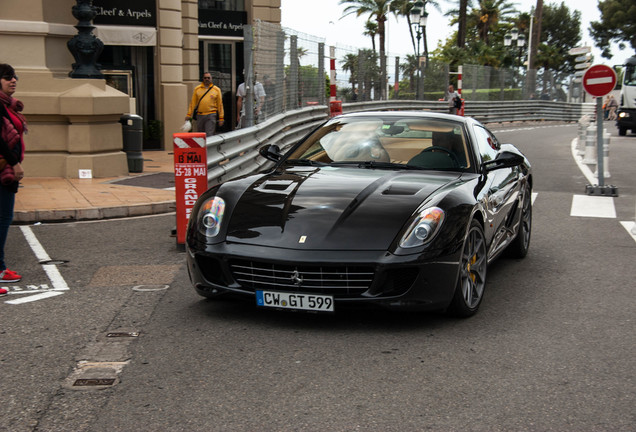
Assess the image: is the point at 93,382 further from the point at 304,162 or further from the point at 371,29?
the point at 371,29

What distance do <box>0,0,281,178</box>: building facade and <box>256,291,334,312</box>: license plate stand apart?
9.55m

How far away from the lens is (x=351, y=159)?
21.9 ft

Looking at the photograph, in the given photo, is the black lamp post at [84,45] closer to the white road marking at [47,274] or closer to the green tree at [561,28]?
the white road marking at [47,274]

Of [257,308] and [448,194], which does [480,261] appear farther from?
[257,308]

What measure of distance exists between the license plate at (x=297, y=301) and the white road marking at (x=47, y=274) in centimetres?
201

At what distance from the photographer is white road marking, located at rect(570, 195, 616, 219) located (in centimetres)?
1098

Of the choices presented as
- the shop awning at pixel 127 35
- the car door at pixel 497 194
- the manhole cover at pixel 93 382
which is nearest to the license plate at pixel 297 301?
the manhole cover at pixel 93 382

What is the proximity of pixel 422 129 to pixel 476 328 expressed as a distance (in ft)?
6.64

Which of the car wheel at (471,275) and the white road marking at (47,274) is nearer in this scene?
the car wheel at (471,275)

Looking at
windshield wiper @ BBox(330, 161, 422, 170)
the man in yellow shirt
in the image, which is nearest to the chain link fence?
the man in yellow shirt

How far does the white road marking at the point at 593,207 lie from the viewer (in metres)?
11.0

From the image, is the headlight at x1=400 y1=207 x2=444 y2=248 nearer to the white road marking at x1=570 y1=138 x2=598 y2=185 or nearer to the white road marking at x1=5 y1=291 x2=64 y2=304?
Answer: the white road marking at x1=5 y1=291 x2=64 y2=304

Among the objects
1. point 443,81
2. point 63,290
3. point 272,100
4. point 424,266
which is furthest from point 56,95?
point 443,81

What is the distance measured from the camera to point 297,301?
5.14 metres
